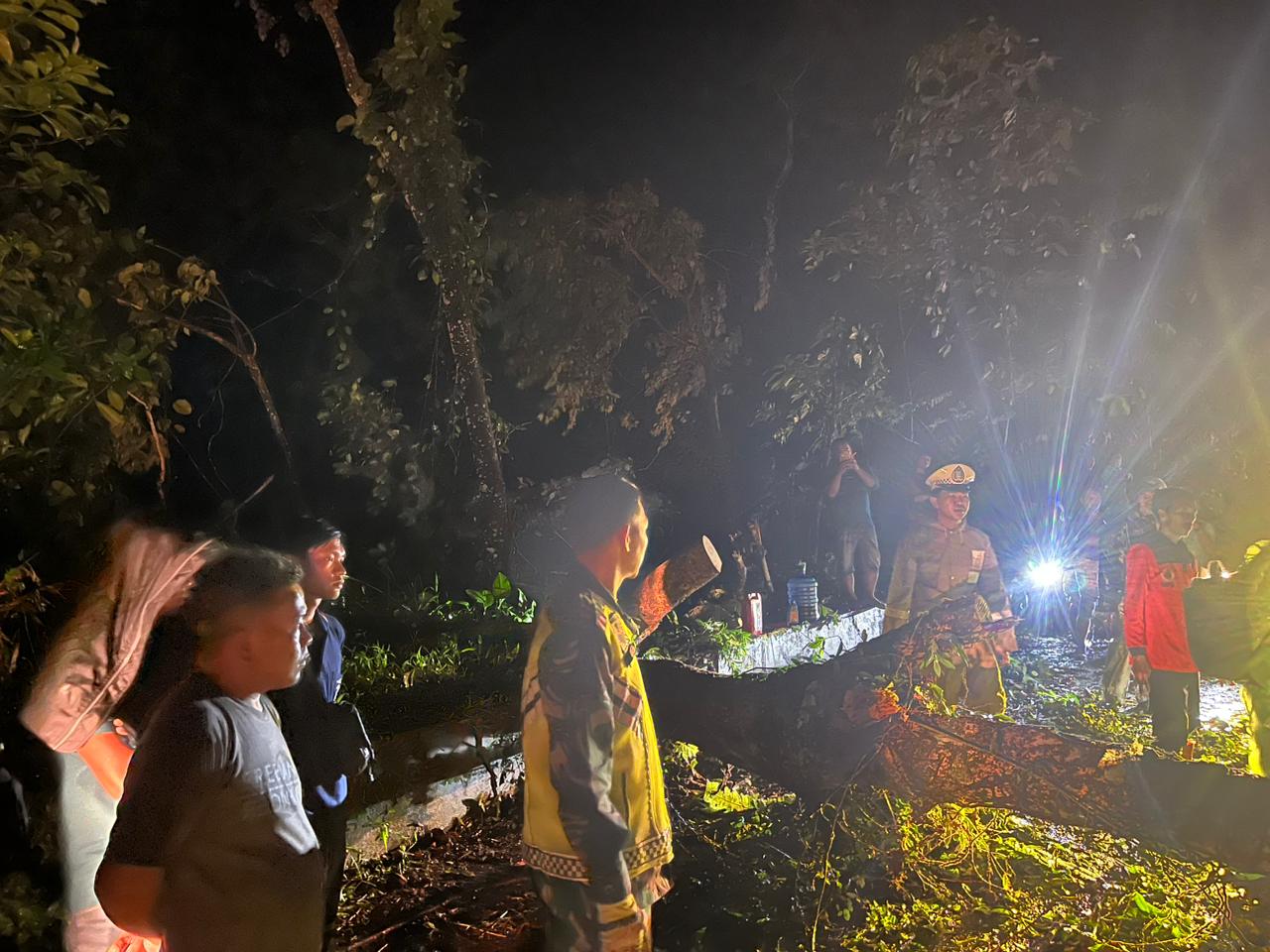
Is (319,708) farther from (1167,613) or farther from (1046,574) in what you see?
(1046,574)

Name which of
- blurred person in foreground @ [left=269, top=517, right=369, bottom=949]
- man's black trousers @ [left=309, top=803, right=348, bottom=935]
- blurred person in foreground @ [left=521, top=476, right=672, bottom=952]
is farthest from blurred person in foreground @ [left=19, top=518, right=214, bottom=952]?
blurred person in foreground @ [left=521, top=476, right=672, bottom=952]

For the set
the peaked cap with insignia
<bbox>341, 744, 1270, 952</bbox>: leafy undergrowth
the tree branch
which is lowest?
<bbox>341, 744, 1270, 952</bbox>: leafy undergrowth

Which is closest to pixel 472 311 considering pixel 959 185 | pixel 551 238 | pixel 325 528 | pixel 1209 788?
pixel 551 238

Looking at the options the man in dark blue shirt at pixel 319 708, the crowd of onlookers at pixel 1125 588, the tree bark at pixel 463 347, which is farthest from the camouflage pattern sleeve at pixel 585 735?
the tree bark at pixel 463 347

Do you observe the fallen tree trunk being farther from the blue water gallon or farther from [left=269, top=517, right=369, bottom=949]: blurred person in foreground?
the blue water gallon

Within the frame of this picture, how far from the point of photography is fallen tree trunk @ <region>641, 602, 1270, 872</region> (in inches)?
101

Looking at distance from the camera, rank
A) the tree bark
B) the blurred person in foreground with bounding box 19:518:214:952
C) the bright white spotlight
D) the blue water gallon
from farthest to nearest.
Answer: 1. the blue water gallon
2. the bright white spotlight
3. the tree bark
4. the blurred person in foreground with bounding box 19:518:214:952

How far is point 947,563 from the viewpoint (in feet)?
15.8

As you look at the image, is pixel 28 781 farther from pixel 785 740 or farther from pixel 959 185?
pixel 959 185

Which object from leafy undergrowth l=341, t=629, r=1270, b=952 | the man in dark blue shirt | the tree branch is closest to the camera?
the man in dark blue shirt

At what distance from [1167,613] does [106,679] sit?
5672 millimetres

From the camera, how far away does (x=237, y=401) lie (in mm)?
6562

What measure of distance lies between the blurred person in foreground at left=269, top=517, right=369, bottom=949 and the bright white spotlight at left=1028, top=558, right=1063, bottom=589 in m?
6.86

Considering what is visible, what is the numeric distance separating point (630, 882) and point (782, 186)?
22.7ft
